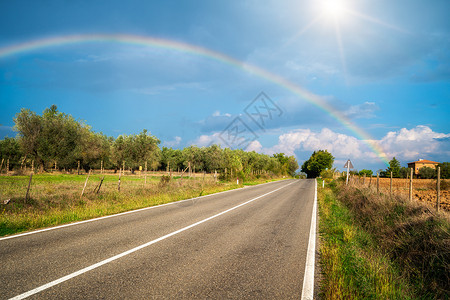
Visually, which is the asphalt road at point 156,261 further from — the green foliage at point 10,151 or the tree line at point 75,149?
the green foliage at point 10,151

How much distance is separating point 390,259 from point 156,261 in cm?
532

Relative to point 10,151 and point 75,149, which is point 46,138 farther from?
point 10,151

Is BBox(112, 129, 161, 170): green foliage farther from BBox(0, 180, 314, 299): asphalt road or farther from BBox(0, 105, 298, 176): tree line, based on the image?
BBox(0, 180, 314, 299): asphalt road

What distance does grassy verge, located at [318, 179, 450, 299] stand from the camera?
151 inches

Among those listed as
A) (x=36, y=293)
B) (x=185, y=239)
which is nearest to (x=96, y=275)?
(x=36, y=293)

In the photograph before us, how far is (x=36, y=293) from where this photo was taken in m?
A: 3.38

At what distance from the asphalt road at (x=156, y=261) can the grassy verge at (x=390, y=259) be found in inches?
25.8

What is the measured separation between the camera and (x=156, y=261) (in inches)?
187

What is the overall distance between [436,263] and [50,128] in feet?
162

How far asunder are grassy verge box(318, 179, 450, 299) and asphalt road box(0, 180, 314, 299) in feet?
2.15

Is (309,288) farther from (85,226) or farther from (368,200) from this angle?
(368,200)

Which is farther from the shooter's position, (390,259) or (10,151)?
(10,151)

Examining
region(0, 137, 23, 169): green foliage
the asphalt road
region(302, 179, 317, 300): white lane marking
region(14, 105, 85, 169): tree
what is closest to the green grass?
region(302, 179, 317, 300): white lane marking

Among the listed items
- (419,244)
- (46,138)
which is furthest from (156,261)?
(46,138)
